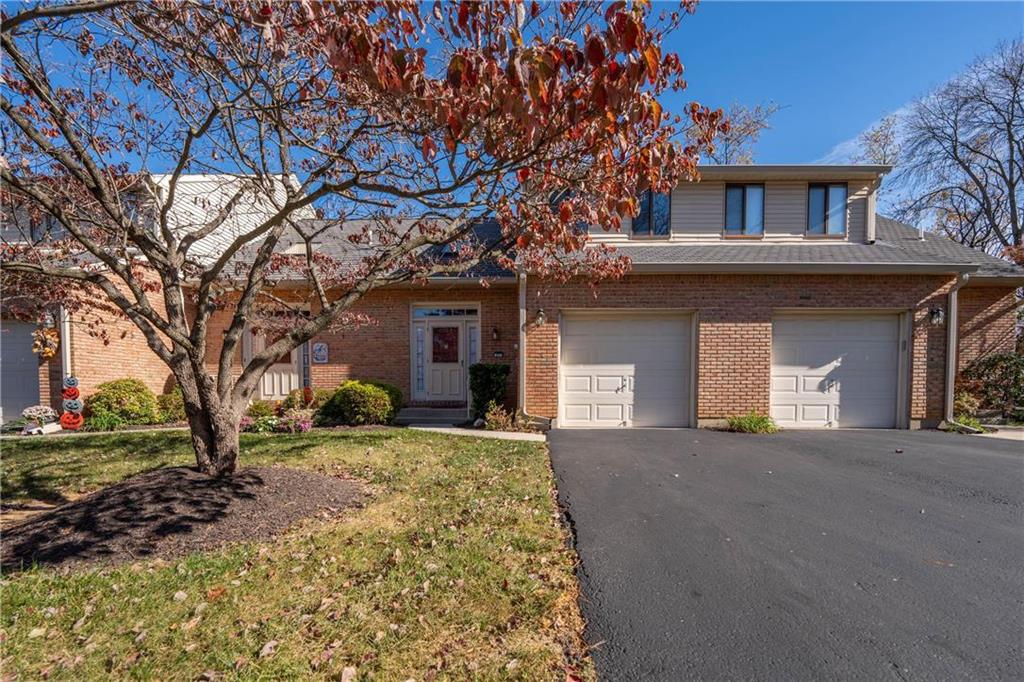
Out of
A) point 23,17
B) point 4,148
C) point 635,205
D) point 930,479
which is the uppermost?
point 23,17

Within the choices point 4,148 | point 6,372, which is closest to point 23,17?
point 4,148

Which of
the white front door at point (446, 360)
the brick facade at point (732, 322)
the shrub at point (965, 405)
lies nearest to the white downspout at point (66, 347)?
the brick facade at point (732, 322)

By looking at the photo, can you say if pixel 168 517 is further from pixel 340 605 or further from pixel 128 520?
pixel 340 605

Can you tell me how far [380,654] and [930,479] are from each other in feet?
22.3

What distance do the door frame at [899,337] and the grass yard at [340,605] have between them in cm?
725

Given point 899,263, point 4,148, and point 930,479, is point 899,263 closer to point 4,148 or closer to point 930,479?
point 930,479

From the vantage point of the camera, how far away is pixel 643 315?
9031 mm

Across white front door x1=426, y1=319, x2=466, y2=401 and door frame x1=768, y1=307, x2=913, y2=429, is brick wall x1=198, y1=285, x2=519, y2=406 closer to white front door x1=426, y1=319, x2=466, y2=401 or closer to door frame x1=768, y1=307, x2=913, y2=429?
white front door x1=426, y1=319, x2=466, y2=401

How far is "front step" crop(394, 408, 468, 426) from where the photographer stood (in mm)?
9648

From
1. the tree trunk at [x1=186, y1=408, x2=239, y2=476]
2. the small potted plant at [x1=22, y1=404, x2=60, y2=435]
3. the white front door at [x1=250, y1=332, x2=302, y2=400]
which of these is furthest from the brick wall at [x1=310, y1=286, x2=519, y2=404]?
the tree trunk at [x1=186, y1=408, x2=239, y2=476]

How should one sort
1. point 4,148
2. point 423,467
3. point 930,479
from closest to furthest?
point 4,148 < point 930,479 < point 423,467

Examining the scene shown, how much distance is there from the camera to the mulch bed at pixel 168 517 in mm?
3314

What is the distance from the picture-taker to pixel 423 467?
581 centimetres

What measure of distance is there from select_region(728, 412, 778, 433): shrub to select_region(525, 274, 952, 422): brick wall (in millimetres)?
171
